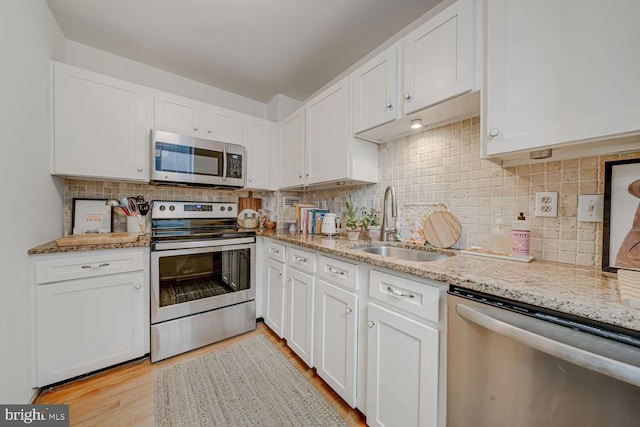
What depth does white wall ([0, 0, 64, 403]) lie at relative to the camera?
113cm

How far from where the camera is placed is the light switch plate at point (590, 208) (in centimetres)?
99

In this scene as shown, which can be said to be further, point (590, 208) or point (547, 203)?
point (547, 203)

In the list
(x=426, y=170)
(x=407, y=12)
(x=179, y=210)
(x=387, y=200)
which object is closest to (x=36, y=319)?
(x=179, y=210)

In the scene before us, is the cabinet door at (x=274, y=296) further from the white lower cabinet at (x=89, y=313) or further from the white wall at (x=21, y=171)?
the white wall at (x=21, y=171)

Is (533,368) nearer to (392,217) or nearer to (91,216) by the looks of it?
(392,217)

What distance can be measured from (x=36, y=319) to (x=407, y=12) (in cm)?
306

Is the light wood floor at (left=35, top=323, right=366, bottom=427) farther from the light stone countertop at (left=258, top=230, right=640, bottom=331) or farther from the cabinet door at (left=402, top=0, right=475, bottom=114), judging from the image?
the cabinet door at (left=402, top=0, right=475, bottom=114)

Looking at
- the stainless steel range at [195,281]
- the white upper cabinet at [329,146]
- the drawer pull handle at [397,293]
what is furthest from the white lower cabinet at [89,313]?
the drawer pull handle at [397,293]

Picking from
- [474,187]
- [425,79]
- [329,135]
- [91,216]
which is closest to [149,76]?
[91,216]

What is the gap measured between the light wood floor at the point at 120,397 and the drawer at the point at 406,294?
2.50 feet

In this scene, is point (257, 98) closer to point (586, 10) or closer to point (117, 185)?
point (117, 185)

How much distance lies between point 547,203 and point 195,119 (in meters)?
2.64

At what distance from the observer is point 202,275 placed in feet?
6.44

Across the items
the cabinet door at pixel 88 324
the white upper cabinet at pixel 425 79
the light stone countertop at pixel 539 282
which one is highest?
the white upper cabinet at pixel 425 79
